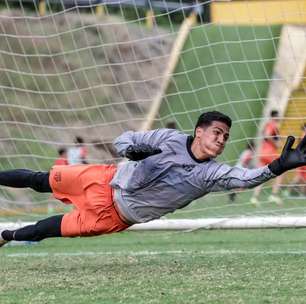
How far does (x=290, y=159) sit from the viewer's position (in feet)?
21.4

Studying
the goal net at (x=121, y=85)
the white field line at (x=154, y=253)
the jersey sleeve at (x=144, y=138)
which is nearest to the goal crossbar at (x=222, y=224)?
the white field line at (x=154, y=253)

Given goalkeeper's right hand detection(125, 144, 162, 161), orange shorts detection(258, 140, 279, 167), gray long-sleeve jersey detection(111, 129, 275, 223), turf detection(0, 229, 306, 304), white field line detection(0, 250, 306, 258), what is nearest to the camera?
turf detection(0, 229, 306, 304)

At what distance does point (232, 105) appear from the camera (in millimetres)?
12859

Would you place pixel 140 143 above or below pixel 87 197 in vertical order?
above

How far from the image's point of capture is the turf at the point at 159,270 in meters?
6.21

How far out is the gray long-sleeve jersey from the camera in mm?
7172

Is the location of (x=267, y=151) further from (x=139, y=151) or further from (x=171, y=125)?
(x=139, y=151)

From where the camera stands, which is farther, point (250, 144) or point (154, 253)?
point (250, 144)

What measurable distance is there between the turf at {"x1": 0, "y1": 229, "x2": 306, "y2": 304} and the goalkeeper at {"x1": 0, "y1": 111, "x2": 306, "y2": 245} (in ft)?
1.20

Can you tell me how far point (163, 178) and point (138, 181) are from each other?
7.5 inches

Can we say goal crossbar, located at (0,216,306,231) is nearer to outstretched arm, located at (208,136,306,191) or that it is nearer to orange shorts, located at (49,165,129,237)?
orange shorts, located at (49,165,129,237)

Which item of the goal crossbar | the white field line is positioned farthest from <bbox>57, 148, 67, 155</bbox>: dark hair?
the white field line

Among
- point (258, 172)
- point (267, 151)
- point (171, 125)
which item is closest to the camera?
point (258, 172)

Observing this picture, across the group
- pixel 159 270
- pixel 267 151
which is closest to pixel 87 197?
pixel 159 270
